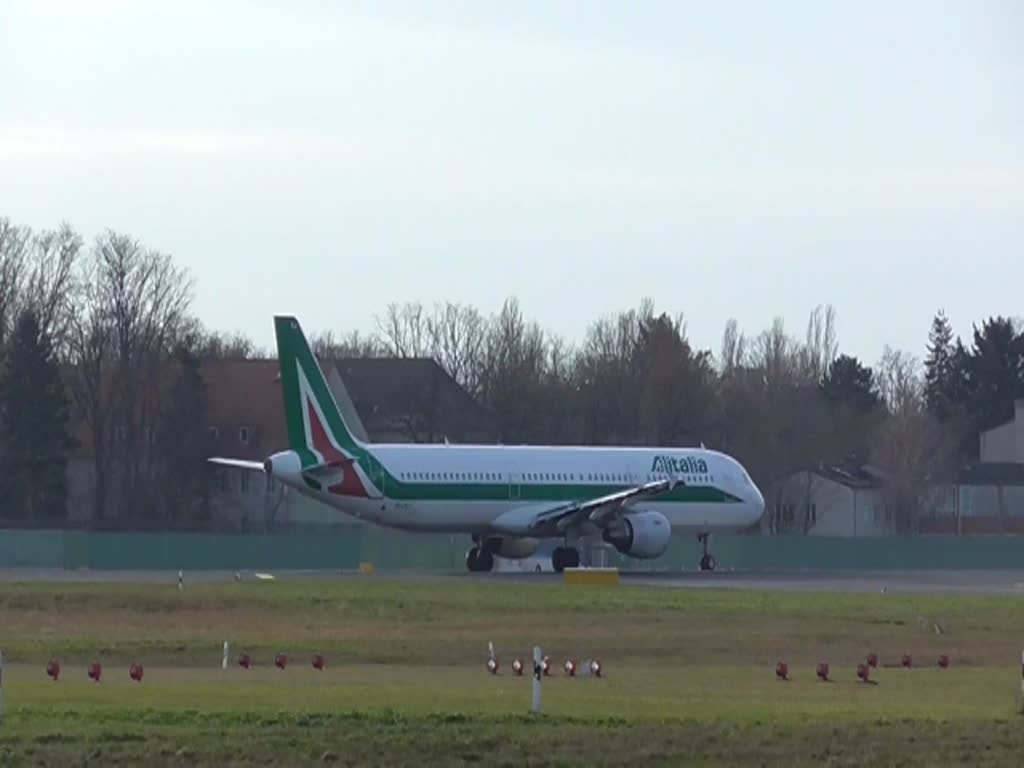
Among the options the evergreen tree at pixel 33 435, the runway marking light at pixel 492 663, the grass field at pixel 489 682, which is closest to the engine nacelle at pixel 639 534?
the grass field at pixel 489 682

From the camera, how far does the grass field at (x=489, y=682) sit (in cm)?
2269

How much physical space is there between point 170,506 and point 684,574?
36109 mm

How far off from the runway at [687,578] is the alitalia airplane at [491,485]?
4.45 ft

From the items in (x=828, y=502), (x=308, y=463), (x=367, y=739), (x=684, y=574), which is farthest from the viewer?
(x=828, y=502)

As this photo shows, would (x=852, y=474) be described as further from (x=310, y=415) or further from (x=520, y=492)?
(x=310, y=415)

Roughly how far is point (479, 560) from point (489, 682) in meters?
36.1

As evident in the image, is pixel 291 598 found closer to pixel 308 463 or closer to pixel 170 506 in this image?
pixel 308 463

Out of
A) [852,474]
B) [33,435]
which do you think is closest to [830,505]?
[852,474]

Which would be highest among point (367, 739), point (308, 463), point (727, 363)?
point (727, 363)

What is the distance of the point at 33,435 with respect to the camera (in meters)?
94.6

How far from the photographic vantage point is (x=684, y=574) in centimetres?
6781

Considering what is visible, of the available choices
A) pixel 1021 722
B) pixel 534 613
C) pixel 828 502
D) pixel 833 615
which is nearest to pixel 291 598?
pixel 534 613

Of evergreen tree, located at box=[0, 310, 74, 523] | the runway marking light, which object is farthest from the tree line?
the runway marking light

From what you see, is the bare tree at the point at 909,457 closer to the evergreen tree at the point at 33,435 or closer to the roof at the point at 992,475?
the roof at the point at 992,475
